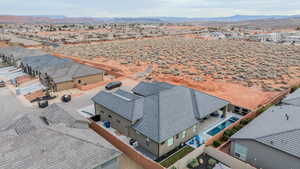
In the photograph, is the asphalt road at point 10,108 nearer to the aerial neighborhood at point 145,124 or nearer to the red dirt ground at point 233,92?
the aerial neighborhood at point 145,124

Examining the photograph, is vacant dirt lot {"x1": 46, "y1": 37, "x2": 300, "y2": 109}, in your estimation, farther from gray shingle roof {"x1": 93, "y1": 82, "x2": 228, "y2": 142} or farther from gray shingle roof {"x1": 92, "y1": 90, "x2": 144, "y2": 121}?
gray shingle roof {"x1": 92, "y1": 90, "x2": 144, "y2": 121}

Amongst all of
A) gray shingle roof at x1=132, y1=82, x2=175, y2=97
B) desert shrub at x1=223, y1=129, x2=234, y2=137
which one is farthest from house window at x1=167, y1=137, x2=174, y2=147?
gray shingle roof at x1=132, y1=82, x2=175, y2=97

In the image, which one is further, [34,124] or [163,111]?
[163,111]

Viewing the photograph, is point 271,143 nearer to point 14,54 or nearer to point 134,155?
point 134,155

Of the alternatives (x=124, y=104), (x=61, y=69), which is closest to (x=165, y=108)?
(x=124, y=104)

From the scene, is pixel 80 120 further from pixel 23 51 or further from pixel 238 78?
pixel 23 51

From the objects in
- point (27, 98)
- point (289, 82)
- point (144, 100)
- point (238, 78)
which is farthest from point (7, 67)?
point (289, 82)
